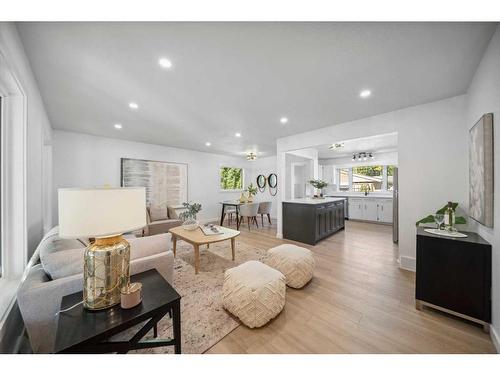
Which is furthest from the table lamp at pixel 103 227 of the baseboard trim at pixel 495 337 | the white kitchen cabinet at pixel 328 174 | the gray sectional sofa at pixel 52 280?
the white kitchen cabinet at pixel 328 174

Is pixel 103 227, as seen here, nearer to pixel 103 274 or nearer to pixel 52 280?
pixel 103 274

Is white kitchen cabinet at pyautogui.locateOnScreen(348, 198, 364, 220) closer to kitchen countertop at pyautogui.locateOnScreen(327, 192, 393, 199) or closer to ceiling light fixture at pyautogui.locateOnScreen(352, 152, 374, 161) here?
kitchen countertop at pyautogui.locateOnScreen(327, 192, 393, 199)

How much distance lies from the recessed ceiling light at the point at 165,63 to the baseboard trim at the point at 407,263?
399 centimetres

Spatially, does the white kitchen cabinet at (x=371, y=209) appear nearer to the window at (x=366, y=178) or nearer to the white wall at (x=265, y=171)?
the window at (x=366, y=178)

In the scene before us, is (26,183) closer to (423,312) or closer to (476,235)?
(423,312)

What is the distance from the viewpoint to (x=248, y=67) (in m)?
1.78

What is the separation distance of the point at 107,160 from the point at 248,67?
173 inches

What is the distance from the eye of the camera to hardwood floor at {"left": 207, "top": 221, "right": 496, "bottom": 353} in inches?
53.8

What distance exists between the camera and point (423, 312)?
5.77 feet

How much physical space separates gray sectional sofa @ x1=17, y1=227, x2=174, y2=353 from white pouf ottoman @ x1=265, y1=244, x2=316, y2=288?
1.32 metres
